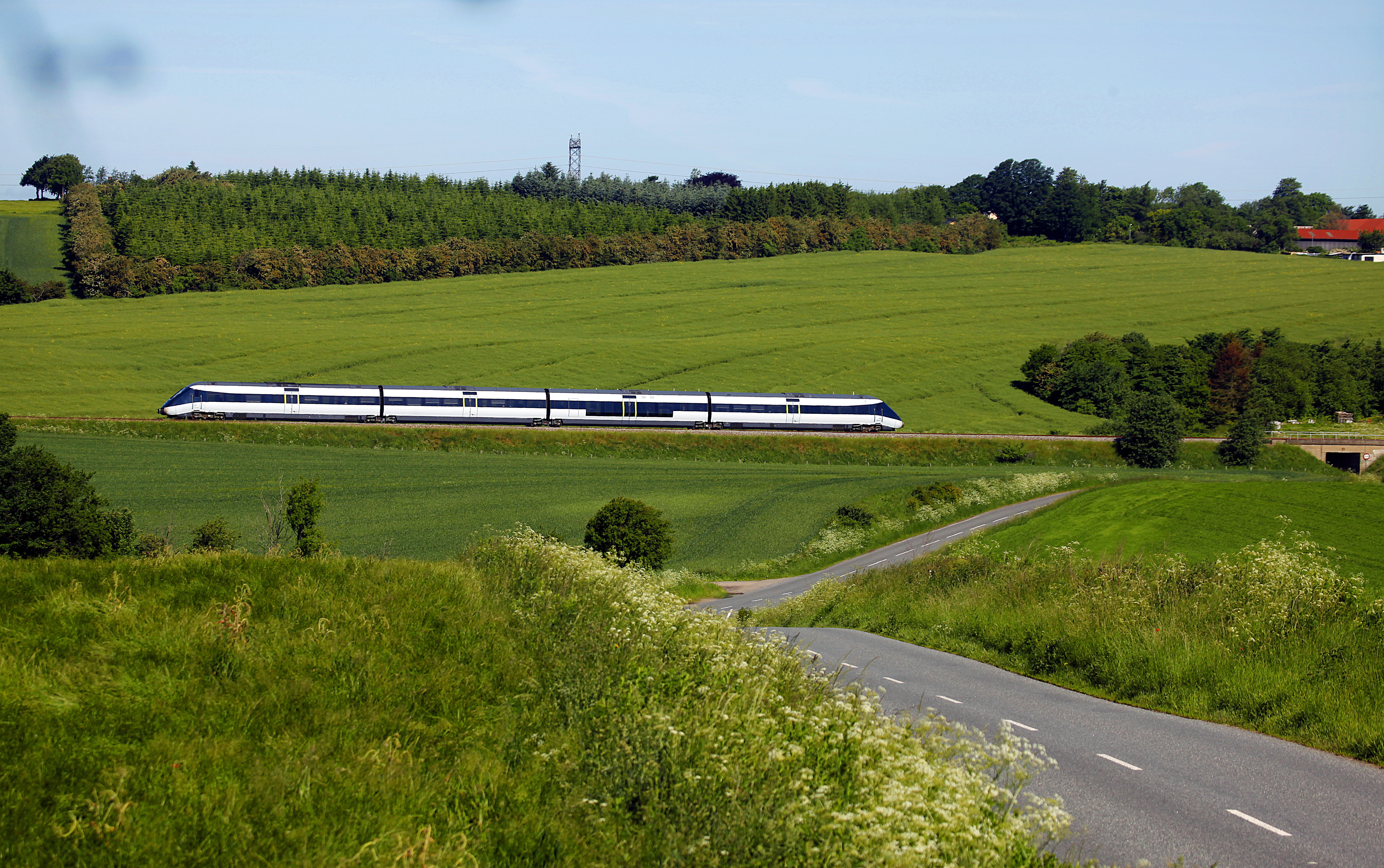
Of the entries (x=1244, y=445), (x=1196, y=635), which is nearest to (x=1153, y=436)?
(x=1244, y=445)

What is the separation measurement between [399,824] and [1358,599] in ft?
50.6

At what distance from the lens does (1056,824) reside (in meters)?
5.77

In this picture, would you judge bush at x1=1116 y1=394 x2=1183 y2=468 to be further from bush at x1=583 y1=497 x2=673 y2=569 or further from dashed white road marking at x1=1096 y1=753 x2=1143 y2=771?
dashed white road marking at x1=1096 y1=753 x2=1143 y2=771

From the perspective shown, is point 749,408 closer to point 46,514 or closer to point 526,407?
point 526,407

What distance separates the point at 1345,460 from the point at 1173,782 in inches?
2917

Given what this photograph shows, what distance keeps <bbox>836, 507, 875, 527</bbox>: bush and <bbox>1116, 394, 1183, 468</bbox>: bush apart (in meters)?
26.0

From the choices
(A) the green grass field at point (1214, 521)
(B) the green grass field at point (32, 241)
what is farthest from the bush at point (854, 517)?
(B) the green grass field at point (32, 241)

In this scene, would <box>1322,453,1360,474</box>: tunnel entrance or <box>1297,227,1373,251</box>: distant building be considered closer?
<box>1322,453,1360,474</box>: tunnel entrance

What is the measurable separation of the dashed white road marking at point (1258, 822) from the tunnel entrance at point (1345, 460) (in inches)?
2822

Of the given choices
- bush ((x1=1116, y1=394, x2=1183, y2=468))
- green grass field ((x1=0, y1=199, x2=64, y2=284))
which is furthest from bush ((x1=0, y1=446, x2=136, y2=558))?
green grass field ((x1=0, y1=199, x2=64, y2=284))

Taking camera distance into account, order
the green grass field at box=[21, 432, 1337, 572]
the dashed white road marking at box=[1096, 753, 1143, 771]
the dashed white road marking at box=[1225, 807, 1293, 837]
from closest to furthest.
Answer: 1. the dashed white road marking at box=[1225, 807, 1293, 837]
2. the dashed white road marking at box=[1096, 753, 1143, 771]
3. the green grass field at box=[21, 432, 1337, 572]

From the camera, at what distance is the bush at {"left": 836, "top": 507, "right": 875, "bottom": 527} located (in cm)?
4597

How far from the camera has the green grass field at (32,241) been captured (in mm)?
120938

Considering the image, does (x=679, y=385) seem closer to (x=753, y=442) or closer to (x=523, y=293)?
(x=753, y=442)
